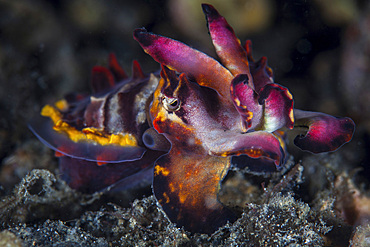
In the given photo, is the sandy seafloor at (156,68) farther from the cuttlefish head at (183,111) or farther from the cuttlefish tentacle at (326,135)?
the cuttlefish head at (183,111)

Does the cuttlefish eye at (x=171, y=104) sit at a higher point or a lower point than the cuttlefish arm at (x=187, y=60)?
lower

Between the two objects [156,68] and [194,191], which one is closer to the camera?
[194,191]

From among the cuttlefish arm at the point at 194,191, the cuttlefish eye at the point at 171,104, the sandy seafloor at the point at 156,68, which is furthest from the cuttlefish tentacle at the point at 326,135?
A: the cuttlefish eye at the point at 171,104

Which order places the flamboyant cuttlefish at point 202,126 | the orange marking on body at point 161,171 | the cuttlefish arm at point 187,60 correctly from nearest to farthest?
the flamboyant cuttlefish at point 202,126, the cuttlefish arm at point 187,60, the orange marking on body at point 161,171

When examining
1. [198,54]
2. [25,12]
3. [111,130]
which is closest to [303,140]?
[198,54]

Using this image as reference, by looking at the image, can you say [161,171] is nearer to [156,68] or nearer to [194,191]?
[194,191]

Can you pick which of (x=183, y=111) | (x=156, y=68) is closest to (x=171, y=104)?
(x=183, y=111)

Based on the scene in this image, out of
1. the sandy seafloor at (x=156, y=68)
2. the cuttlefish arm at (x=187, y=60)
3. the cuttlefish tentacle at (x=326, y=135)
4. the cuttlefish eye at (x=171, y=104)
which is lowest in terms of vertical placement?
the sandy seafloor at (x=156, y=68)

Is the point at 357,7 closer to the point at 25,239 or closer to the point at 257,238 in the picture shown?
the point at 257,238
